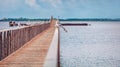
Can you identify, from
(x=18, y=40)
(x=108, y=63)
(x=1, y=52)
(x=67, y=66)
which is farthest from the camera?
(x=108, y=63)

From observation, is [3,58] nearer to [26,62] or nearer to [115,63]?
[26,62]

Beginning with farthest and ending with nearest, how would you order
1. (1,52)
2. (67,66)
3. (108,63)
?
(108,63)
(67,66)
(1,52)

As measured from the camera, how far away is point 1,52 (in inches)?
412

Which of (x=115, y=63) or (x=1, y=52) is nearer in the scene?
(x=1, y=52)

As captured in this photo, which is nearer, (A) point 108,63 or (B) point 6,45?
(B) point 6,45

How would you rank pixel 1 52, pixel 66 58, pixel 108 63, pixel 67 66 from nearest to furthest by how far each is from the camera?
pixel 1 52
pixel 67 66
pixel 108 63
pixel 66 58

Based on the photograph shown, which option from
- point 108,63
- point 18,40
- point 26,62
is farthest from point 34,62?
point 108,63

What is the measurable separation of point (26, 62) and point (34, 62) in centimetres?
25

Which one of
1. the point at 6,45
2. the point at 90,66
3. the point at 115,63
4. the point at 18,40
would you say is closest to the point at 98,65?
the point at 90,66

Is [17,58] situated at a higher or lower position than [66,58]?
higher

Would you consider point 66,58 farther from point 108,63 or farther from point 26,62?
point 26,62

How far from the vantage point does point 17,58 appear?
10781 millimetres

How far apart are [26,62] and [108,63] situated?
A: 16.7m

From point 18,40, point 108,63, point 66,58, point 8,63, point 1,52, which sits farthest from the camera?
point 66,58
